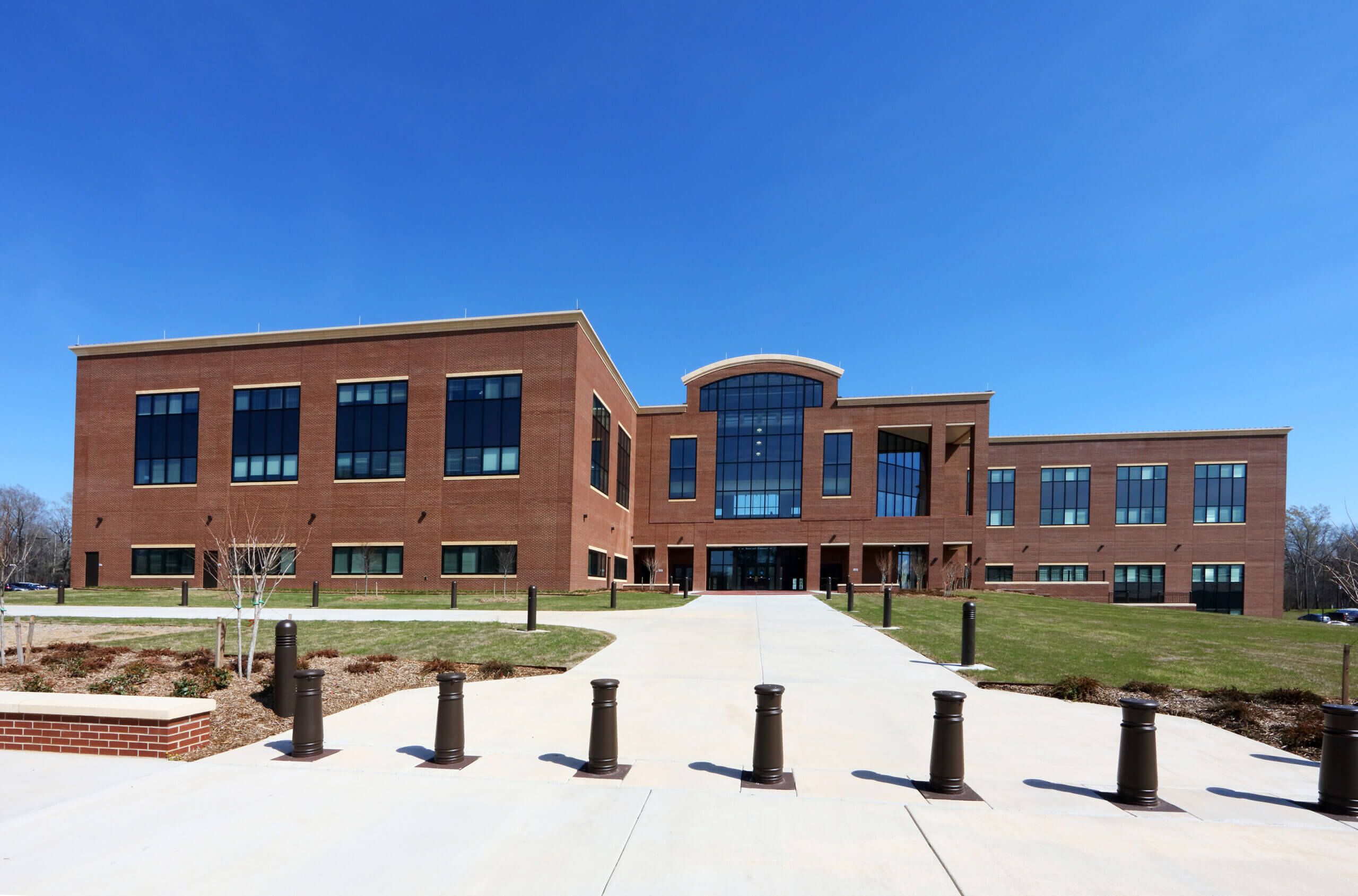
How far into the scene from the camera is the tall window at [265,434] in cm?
3978

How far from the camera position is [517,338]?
38094mm

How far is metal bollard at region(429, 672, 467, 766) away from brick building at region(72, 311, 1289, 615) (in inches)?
950

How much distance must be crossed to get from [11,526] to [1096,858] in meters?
25.6

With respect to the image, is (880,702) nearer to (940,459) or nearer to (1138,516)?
(940,459)

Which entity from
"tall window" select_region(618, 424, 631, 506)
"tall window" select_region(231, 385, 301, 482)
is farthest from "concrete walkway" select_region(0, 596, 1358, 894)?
"tall window" select_region(618, 424, 631, 506)

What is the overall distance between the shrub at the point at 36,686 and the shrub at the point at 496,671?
552 cm

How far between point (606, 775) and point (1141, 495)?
62.6m

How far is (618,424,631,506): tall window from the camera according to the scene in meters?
48.5

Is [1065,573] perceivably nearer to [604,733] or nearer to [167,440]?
[604,733]

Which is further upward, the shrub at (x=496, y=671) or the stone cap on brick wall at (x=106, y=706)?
the stone cap on brick wall at (x=106, y=706)

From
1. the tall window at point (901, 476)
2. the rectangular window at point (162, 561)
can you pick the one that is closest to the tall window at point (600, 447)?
the tall window at point (901, 476)

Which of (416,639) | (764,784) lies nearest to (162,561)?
(416,639)

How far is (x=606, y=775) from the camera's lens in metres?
6.55

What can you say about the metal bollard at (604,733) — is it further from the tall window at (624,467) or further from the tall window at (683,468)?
the tall window at (683,468)
